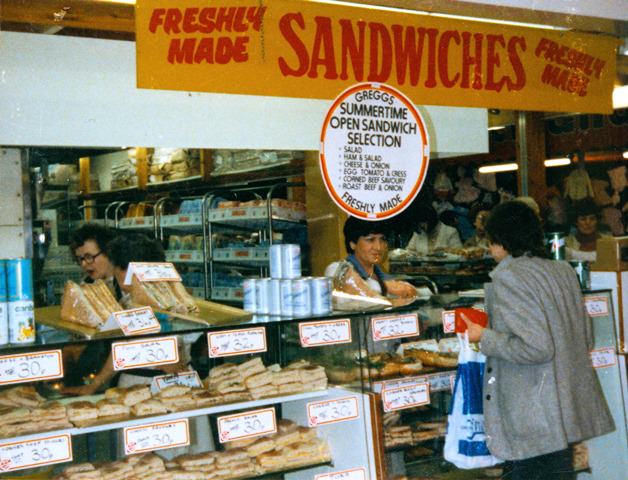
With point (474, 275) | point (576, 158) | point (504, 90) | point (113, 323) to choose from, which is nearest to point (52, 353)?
point (113, 323)

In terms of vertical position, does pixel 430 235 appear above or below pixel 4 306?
above

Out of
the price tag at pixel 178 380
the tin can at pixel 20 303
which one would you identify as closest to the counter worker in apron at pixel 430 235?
the price tag at pixel 178 380

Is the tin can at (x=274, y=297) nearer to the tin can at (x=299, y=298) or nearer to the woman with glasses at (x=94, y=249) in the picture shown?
the tin can at (x=299, y=298)

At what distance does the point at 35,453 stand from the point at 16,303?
0.48 metres

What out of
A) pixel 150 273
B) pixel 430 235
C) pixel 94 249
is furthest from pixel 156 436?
pixel 430 235

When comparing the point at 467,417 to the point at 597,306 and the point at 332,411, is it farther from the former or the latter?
the point at 597,306

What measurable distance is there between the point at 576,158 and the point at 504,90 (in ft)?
3.91

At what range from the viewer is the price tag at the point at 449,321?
338 centimetres

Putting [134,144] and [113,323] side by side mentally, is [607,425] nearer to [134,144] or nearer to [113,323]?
[113,323]

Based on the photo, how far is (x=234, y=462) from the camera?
2.93 metres

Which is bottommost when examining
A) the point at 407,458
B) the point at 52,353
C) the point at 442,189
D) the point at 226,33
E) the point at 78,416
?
the point at 407,458

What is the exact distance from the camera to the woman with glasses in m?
4.61

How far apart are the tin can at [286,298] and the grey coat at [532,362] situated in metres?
0.77

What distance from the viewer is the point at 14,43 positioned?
12.1 feet
